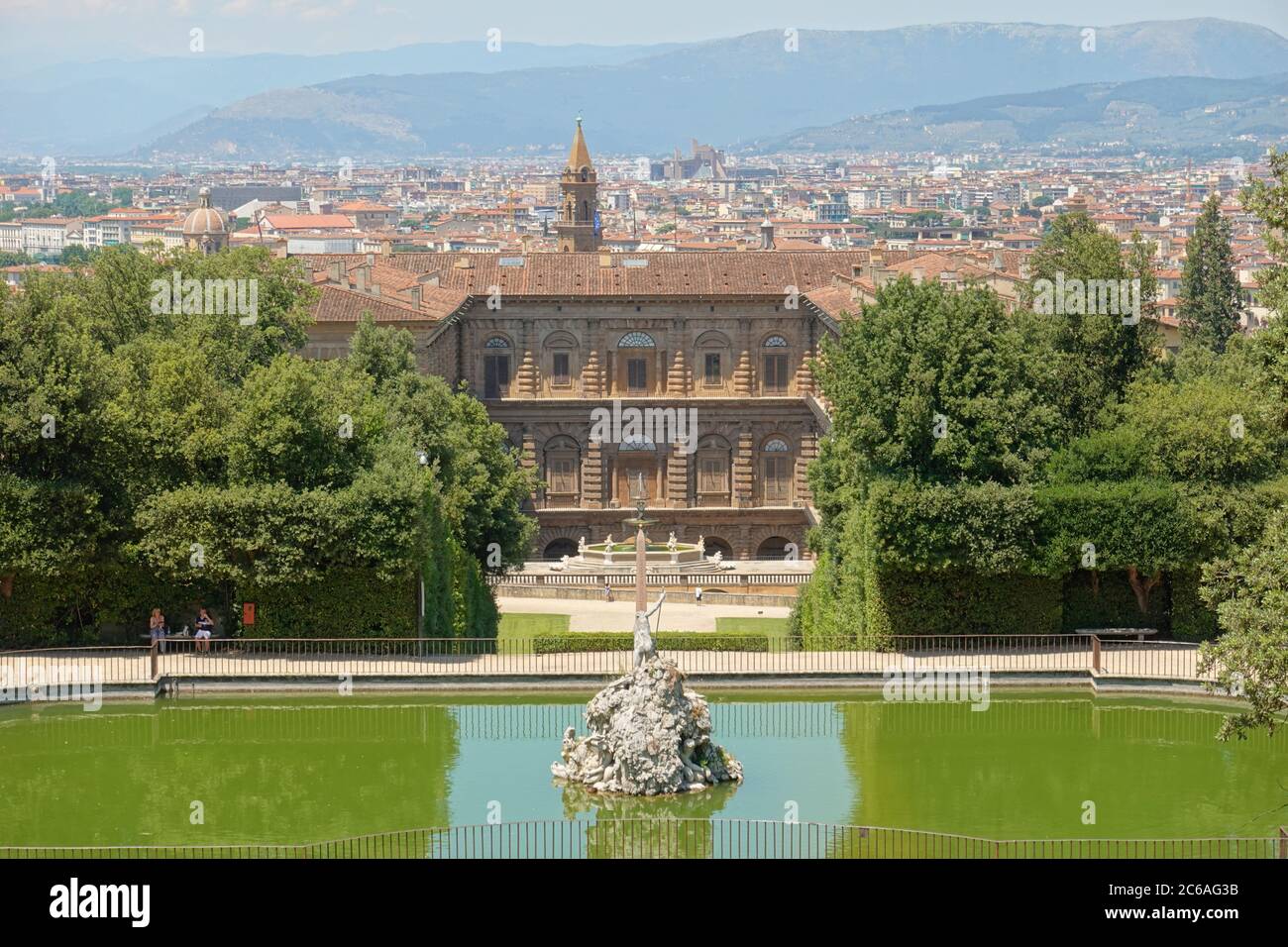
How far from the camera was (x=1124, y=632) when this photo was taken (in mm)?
49312

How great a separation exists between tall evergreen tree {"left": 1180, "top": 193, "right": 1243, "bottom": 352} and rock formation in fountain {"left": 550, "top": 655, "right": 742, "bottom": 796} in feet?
188

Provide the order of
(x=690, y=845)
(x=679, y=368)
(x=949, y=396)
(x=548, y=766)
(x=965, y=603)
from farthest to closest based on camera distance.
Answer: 1. (x=679, y=368)
2. (x=949, y=396)
3. (x=965, y=603)
4. (x=548, y=766)
5. (x=690, y=845)

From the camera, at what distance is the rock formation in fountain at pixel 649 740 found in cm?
3781

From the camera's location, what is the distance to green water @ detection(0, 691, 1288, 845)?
37031 mm

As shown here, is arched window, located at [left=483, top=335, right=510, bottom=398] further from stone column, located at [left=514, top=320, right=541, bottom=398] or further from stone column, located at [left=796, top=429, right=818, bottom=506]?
stone column, located at [left=796, top=429, right=818, bottom=506]

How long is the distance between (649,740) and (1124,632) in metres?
14.9

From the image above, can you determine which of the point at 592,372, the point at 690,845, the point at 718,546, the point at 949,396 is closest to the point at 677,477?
the point at 718,546

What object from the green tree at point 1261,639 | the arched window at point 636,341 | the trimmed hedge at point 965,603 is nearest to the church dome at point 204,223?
the arched window at point 636,341

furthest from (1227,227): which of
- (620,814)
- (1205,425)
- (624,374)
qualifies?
(620,814)

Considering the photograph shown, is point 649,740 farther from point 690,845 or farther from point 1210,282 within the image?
point 1210,282

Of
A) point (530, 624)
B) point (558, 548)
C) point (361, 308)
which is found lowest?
point (558, 548)

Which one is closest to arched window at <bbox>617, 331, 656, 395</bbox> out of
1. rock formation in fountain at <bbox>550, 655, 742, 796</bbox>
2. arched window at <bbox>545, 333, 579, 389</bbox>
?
arched window at <bbox>545, 333, 579, 389</bbox>

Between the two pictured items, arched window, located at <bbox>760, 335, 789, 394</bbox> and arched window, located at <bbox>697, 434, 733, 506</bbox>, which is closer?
arched window, located at <bbox>760, 335, 789, 394</bbox>

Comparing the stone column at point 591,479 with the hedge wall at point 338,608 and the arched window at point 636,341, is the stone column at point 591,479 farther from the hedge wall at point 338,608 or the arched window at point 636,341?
the hedge wall at point 338,608
